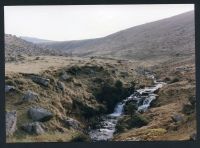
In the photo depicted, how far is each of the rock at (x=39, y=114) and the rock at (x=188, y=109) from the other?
423 centimetres

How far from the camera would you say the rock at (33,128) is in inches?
681

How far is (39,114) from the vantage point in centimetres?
1747

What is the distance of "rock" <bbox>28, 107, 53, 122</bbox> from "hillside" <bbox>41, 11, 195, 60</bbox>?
7.23 ft

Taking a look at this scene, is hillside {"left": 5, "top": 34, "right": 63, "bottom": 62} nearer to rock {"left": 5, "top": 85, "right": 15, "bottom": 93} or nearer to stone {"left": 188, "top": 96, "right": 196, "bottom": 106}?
rock {"left": 5, "top": 85, "right": 15, "bottom": 93}

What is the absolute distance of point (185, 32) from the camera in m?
17.8

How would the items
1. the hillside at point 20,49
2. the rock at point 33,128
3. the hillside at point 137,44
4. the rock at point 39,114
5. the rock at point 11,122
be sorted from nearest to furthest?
the rock at point 11,122
the rock at point 33,128
the rock at point 39,114
the hillside at point 20,49
the hillside at point 137,44

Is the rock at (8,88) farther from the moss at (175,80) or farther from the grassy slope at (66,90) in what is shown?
the moss at (175,80)

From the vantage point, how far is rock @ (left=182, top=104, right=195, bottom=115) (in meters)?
17.5

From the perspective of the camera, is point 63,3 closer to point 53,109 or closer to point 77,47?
point 77,47

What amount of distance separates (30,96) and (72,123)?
1590 millimetres

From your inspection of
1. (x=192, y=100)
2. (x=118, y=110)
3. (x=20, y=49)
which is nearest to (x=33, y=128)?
(x=20, y=49)

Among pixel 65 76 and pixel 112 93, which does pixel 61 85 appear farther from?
pixel 112 93

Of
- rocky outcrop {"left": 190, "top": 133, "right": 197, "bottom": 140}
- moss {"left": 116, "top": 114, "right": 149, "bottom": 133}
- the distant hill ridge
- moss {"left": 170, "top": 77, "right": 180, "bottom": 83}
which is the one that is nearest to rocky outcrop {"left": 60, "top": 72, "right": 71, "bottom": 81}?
the distant hill ridge

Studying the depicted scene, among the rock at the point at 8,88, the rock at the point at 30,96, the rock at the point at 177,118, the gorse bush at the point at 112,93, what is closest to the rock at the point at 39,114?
the rock at the point at 30,96
